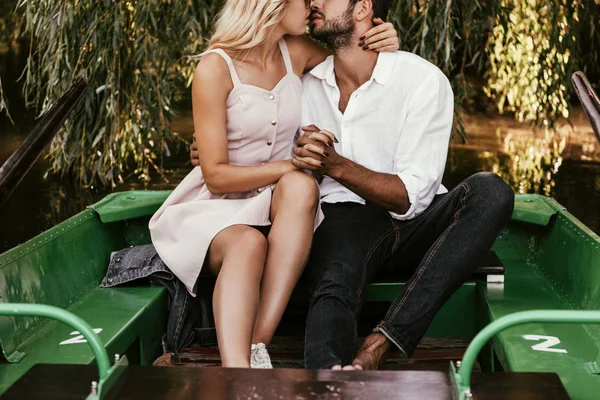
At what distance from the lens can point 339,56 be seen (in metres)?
2.64

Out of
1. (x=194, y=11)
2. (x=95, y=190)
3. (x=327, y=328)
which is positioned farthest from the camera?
(x=95, y=190)

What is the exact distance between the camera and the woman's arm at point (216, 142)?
234 centimetres

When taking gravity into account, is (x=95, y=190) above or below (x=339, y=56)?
below

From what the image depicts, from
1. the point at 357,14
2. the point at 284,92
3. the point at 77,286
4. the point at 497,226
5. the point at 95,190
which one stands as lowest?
the point at 95,190

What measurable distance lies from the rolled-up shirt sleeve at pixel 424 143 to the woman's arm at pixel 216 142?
33cm

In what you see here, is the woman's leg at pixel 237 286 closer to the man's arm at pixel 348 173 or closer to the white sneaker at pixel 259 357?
the white sneaker at pixel 259 357

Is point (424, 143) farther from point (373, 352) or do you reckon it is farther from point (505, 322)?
point (505, 322)

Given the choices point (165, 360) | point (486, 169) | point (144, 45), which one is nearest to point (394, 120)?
point (165, 360)

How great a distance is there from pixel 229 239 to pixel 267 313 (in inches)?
7.6

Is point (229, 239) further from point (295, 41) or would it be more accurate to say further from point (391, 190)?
point (295, 41)

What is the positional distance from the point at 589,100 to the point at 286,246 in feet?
2.77

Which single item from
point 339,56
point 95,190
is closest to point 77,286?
point 339,56

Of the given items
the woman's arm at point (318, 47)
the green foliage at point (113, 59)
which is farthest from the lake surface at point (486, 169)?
the woman's arm at point (318, 47)

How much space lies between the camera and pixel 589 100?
2.38 metres
